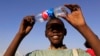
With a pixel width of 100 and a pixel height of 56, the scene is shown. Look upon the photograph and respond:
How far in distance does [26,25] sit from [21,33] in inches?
7.9

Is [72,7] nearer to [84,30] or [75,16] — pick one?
[75,16]

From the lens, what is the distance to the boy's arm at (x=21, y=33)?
5.29 m

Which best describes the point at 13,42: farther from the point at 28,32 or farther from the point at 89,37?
the point at 89,37

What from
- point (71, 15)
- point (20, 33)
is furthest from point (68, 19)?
point (20, 33)

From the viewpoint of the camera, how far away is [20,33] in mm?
5453

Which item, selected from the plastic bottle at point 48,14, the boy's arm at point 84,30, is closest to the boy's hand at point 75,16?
the boy's arm at point 84,30

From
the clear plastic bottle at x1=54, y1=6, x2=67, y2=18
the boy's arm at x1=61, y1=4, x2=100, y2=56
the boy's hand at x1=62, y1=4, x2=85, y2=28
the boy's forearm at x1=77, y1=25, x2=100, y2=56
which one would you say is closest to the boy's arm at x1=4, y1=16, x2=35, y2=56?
the clear plastic bottle at x1=54, y1=6, x2=67, y2=18

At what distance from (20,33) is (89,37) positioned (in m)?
1.35

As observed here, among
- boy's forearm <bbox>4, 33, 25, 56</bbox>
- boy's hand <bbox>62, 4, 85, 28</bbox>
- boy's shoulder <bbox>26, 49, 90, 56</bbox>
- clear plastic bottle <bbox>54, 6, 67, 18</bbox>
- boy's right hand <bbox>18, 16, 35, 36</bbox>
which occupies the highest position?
boy's hand <bbox>62, 4, 85, 28</bbox>

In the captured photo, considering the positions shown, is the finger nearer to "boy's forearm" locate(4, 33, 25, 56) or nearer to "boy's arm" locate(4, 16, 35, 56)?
"boy's arm" locate(4, 16, 35, 56)

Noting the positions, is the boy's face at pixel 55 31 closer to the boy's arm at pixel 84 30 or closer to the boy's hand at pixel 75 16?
the boy's hand at pixel 75 16

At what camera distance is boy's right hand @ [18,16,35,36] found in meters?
5.47

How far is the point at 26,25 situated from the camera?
559cm

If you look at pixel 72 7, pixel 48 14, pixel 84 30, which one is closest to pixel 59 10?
pixel 48 14
